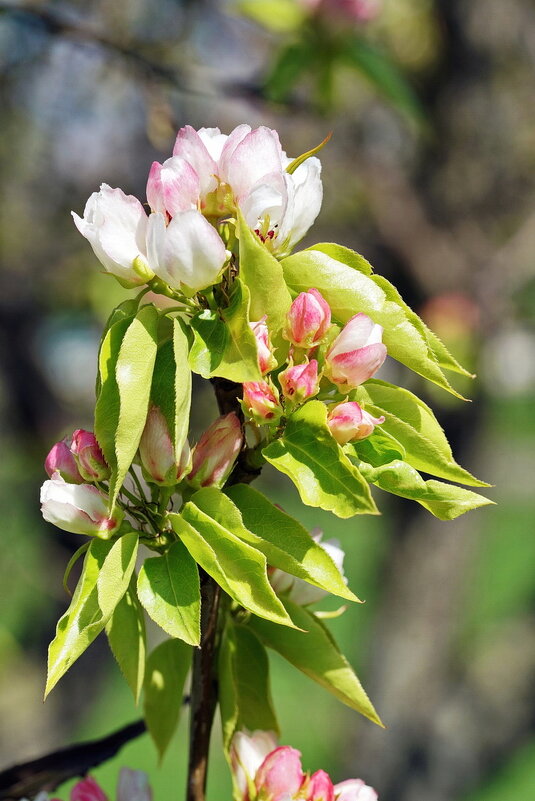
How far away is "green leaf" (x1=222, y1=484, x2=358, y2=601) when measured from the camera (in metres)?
0.56

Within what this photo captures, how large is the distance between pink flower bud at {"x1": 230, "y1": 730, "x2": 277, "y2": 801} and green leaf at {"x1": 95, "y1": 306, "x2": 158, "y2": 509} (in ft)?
0.90

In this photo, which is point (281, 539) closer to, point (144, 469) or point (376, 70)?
point (144, 469)

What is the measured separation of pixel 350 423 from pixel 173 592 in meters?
0.17

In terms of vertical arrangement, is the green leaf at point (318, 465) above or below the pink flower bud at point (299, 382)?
below

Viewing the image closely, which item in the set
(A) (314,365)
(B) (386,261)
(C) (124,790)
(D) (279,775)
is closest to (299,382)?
(A) (314,365)

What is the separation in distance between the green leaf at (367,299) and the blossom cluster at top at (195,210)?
35mm

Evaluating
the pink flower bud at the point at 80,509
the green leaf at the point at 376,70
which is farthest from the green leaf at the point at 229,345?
the green leaf at the point at 376,70

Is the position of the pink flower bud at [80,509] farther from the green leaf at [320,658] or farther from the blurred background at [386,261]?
the blurred background at [386,261]

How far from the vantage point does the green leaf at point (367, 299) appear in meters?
0.61

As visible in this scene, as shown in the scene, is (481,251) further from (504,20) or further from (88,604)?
(88,604)

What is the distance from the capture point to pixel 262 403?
593 mm

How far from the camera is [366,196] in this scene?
2.68 metres

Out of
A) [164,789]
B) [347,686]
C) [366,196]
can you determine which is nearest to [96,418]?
[347,686]

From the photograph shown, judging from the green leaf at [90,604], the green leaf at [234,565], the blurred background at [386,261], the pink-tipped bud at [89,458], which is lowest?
the blurred background at [386,261]
